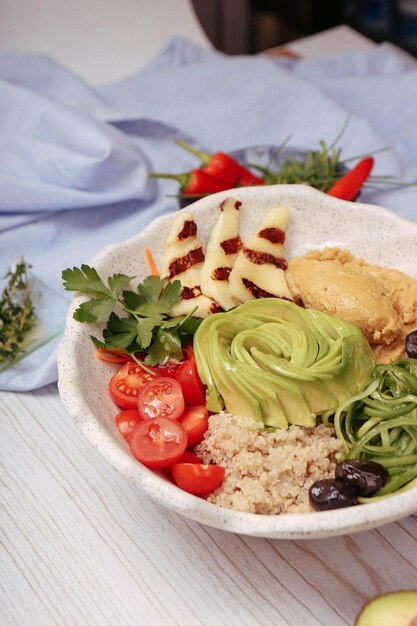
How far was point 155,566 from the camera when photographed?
6.42ft

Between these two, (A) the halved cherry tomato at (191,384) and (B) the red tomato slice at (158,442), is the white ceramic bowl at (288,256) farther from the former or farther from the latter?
(A) the halved cherry tomato at (191,384)

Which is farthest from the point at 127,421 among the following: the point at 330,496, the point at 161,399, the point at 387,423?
the point at 387,423

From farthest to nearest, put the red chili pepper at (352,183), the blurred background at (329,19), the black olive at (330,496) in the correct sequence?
the blurred background at (329,19)
the red chili pepper at (352,183)
the black olive at (330,496)

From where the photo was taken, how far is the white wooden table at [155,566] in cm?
186

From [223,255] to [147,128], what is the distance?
130cm

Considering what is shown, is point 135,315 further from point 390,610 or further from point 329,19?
point 329,19

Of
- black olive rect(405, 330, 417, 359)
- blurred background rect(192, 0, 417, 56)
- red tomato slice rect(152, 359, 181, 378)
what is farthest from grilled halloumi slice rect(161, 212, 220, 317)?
blurred background rect(192, 0, 417, 56)

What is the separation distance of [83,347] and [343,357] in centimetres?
73

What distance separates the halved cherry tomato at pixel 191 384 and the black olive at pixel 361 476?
0.46m

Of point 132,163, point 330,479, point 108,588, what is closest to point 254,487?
point 330,479

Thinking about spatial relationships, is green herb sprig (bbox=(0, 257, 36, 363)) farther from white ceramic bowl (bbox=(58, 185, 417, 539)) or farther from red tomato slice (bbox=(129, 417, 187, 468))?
red tomato slice (bbox=(129, 417, 187, 468))

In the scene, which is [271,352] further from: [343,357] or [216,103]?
[216,103]

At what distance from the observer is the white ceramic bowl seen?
5.42ft

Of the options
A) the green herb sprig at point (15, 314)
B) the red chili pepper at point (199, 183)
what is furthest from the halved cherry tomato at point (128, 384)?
the red chili pepper at point (199, 183)
